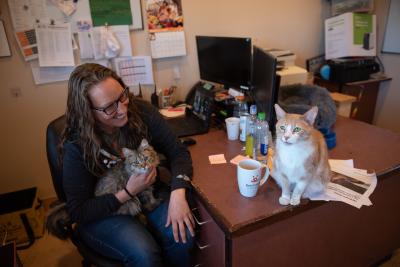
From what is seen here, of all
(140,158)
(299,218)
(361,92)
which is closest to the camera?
(299,218)

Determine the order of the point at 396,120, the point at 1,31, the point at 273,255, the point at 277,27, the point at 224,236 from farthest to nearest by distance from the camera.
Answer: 1. the point at 396,120
2. the point at 277,27
3. the point at 1,31
4. the point at 273,255
5. the point at 224,236

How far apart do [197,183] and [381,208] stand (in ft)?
2.93

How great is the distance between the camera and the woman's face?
3.50 feet

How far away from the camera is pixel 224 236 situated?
94cm

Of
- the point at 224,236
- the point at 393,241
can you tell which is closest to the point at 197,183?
the point at 224,236

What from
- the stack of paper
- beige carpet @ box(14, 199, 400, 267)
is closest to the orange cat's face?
the stack of paper

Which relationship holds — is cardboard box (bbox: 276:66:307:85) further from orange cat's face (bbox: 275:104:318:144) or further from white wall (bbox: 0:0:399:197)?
orange cat's face (bbox: 275:104:318:144)

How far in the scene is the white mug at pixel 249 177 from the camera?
96 cm

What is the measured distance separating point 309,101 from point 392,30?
184 centimetres

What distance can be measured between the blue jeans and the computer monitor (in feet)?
2.15

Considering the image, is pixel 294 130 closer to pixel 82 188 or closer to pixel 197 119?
pixel 82 188

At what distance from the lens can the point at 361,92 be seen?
271 centimetres

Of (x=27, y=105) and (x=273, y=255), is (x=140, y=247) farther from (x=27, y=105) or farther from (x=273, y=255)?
(x=27, y=105)

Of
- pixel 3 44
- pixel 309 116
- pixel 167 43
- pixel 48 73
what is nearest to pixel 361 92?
pixel 167 43
